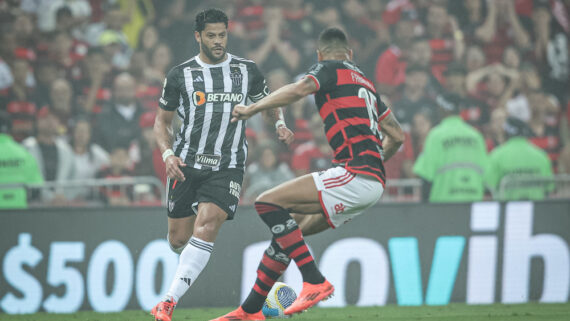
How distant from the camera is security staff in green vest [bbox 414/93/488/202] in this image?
987 cm

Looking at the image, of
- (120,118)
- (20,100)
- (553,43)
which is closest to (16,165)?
(120,118)

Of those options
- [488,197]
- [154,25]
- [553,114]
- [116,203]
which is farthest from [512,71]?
[116,203]

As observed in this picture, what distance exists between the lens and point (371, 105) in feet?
20.3

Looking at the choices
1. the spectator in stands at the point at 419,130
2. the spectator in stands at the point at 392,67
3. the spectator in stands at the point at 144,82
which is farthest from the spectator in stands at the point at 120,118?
the spectator in stands at the point at 419,130

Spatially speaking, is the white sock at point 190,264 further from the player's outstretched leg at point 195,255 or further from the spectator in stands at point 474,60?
the spectator in stands at point 474,60

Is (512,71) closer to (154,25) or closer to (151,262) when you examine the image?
(154,25)

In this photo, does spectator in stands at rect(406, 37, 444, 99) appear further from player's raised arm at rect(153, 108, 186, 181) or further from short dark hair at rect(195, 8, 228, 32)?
player's raised arm at rect(153, 108, 186, 181)

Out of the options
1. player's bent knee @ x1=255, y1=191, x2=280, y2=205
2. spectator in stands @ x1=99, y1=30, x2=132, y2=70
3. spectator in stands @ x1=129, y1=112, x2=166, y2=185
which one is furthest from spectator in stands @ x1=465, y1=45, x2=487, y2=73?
player's bent knee @ x1=255, y1=191, x2=280, y2=205

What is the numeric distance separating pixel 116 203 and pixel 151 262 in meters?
1.32

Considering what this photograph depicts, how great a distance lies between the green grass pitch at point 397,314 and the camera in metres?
7.09

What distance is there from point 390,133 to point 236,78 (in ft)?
4.62

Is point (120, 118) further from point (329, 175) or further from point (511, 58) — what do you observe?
point (511, 58)

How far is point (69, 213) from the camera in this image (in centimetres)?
→ 888

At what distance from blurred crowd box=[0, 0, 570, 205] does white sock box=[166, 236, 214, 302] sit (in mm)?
3728
